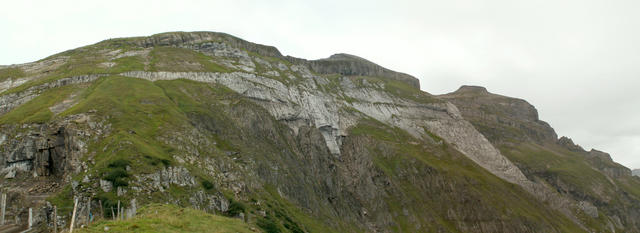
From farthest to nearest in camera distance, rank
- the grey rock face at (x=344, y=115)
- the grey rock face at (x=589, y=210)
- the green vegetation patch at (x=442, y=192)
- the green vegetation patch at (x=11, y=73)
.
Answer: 1. the grey rock face at (x=589, y=210)
2. the grey rock face at (x=344, y=115)
3. the green vegetation patch at (x=442, y=192)
4. the green vegetation patch at (x=11, y=73)

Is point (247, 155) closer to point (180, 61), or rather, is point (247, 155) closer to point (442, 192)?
point (180, 61)

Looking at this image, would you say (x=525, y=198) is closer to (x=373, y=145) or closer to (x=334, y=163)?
(x=373, y=145)

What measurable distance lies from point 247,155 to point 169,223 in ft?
183

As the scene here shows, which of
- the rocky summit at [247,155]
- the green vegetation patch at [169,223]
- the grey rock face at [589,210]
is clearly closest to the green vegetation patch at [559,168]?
the rocky summit at [247,155]

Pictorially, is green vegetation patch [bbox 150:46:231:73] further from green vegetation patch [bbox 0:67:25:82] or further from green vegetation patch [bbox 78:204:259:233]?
green vegetation patch [bbox 78:204:259:233]

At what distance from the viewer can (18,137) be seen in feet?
187

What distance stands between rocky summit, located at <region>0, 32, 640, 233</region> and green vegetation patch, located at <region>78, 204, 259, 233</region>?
0.47 ft

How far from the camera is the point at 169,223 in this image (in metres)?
23.5

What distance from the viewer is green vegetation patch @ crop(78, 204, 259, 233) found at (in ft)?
67.3

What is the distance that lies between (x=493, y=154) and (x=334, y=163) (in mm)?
76316

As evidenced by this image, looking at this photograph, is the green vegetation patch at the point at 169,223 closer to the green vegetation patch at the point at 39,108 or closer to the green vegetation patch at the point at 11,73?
the green vegetation patch at the point at 39,108

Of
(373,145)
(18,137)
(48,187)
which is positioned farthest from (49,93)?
(373,145)

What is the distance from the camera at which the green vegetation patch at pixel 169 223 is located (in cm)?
2052

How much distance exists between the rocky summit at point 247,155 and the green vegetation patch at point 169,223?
5.7 inches
